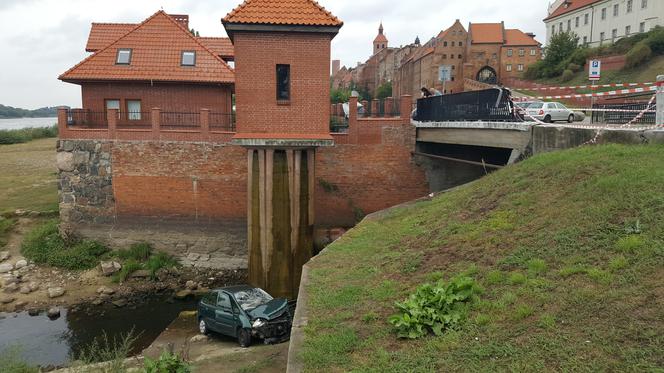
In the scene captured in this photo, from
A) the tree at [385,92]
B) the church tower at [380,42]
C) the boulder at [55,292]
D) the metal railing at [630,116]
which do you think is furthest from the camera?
the church tower at [380,42]

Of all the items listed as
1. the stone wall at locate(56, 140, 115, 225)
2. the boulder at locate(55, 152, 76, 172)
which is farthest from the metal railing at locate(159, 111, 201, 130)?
the boulder at locate(55, 152, 76, 172)

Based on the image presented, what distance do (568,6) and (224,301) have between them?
231ft

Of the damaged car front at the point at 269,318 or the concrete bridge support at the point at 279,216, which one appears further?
the concrete bridge support at the point at 279,216

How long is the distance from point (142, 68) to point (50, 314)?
36.5 feet

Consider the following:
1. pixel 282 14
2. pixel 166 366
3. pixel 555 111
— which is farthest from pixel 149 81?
pixel 555 111

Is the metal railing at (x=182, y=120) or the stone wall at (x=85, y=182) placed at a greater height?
the metal railing at (x=182, y=120)

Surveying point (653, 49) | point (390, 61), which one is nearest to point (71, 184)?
point (653, 49)

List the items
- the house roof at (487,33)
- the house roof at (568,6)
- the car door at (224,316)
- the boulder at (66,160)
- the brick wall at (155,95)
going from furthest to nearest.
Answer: the house roof at (487,33)
the house roof at (568,6)
the brick wall at (155,95)
the boulder at (66,160)
the car door at (224,316)

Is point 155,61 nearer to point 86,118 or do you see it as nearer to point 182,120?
point 182,120

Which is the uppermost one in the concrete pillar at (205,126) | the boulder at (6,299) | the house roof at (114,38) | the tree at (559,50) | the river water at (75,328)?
the tree at (559,50)

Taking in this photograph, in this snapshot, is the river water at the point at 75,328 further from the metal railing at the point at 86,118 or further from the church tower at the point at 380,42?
the church tower at the point at 380,42

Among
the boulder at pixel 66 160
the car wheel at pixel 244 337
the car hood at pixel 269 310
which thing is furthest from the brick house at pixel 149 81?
the car wheel at pixel 244 337

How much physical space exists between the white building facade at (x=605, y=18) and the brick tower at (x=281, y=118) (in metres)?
48.2

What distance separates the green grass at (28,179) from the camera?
80.8ft
